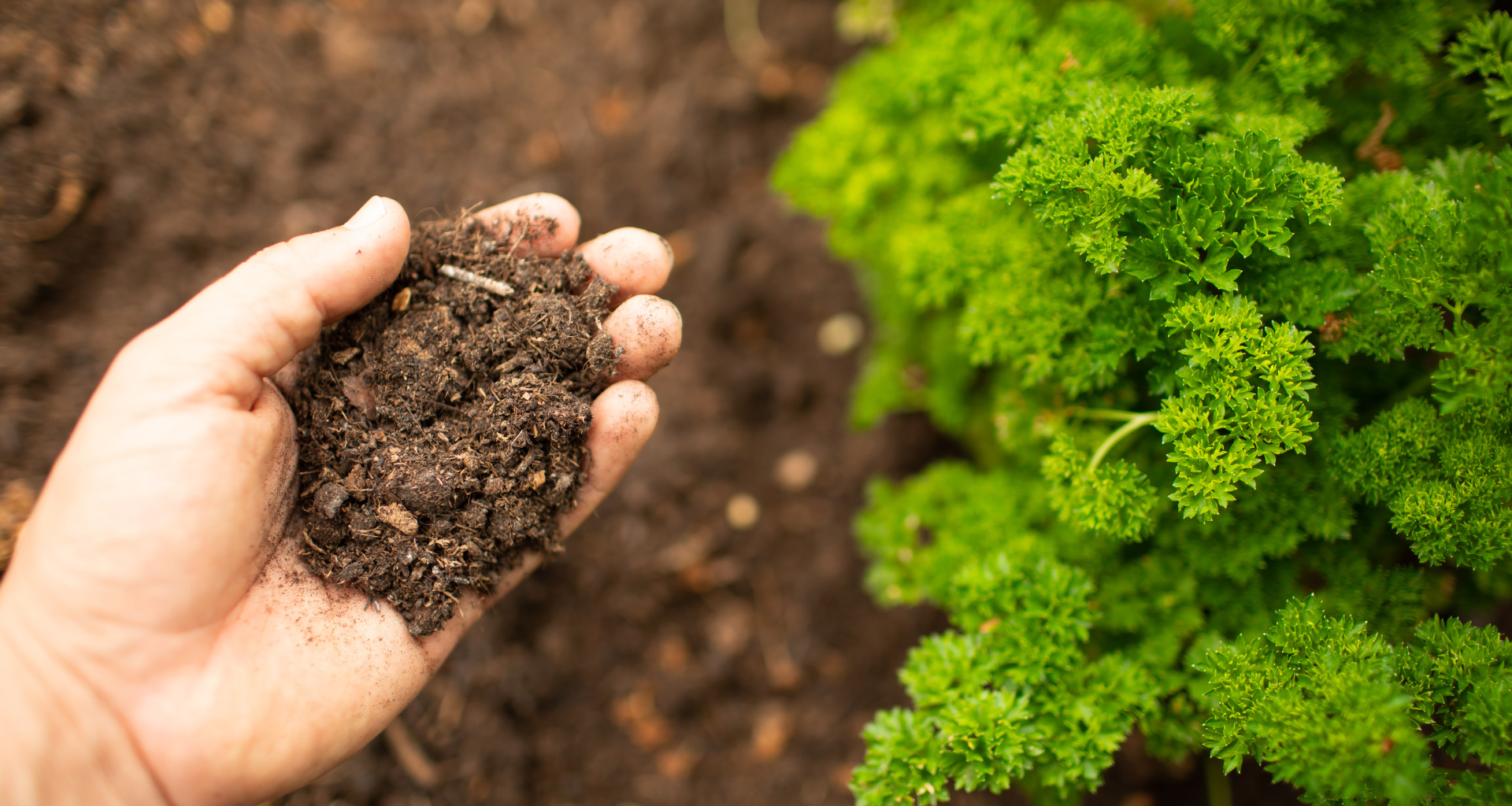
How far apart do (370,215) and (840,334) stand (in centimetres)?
255

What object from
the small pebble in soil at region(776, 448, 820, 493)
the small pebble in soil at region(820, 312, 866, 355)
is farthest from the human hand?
the small pebble in soil at region(820, 312, 866, 355)

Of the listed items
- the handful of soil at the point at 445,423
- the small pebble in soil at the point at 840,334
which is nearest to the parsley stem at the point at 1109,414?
the handful of soil at the point at 445,423

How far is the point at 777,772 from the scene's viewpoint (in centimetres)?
325

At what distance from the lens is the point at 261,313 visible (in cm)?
191

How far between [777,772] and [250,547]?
2.33 m

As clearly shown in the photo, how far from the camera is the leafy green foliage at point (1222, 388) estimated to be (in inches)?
71.4

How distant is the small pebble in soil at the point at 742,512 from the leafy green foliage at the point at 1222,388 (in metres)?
1.19

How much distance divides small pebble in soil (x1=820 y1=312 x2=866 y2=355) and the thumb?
238cm

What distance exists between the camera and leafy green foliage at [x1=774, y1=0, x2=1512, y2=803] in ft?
5.95

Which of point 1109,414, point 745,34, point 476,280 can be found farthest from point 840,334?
point 476,280

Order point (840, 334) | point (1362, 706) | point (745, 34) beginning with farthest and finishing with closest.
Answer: point (745, 34) < point (840, 334) < point (1362, 706)

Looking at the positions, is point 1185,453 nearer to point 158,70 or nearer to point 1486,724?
point 1486,724

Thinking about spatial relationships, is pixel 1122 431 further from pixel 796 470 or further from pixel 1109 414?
pixel 796 470

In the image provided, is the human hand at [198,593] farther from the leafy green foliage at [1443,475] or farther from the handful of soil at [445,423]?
the leafy green foliage at [1443,475]
